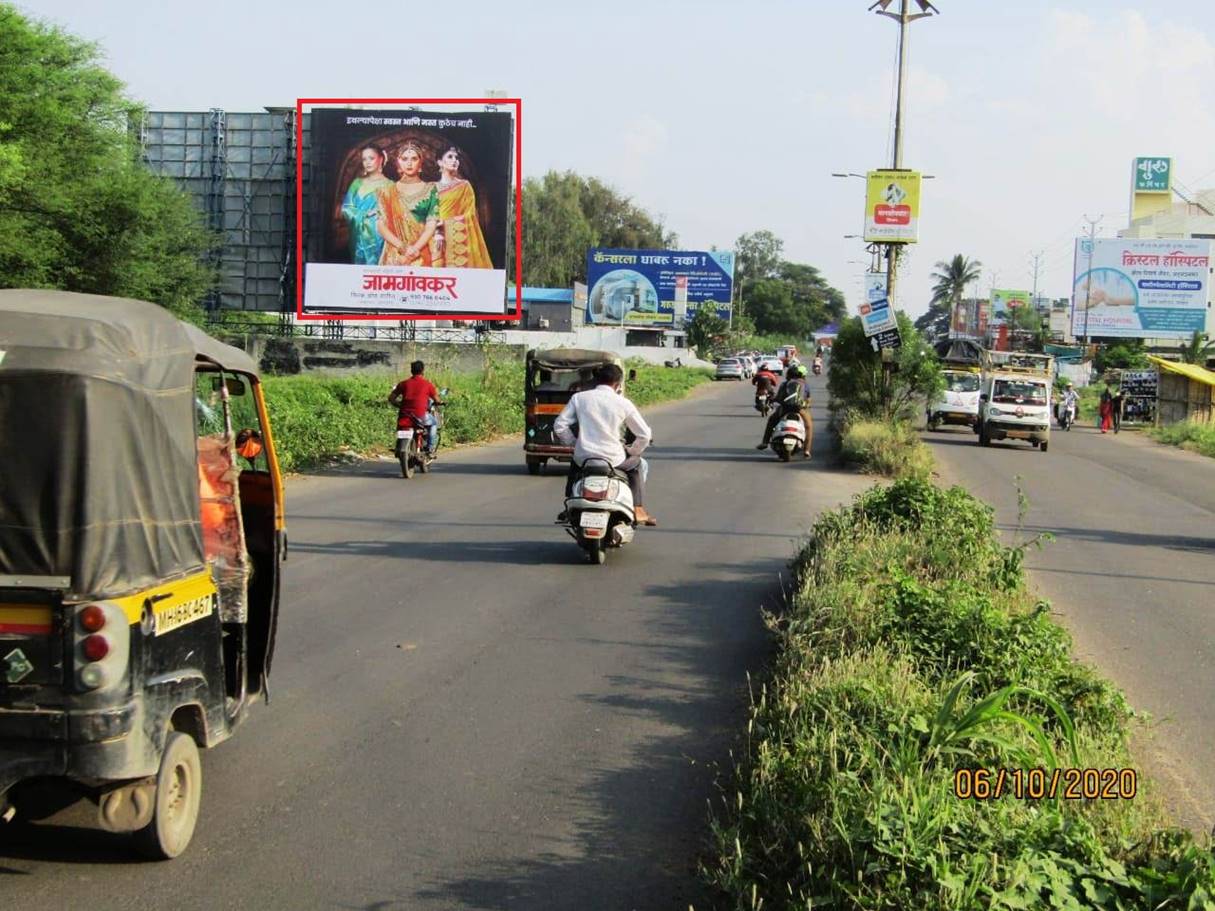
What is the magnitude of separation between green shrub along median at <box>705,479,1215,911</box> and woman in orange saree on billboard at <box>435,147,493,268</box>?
3018 centimetres

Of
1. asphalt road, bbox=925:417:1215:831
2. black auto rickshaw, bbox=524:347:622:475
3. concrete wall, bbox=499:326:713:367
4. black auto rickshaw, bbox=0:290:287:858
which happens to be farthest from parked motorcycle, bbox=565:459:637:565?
Answer: concrete wall, bbox=499:326:713:367

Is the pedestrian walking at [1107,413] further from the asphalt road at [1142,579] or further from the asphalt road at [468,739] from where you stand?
the asphalt road at [468,739]

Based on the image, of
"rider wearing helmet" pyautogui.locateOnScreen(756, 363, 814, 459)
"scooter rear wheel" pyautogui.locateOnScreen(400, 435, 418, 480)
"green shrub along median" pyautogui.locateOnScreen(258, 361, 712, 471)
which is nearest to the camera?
"scooter rear wheel" pyautogui.locateOnScreen(400, 435, 418, 480)

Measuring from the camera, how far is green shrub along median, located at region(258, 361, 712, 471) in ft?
62.0

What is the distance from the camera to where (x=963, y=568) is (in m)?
8.83

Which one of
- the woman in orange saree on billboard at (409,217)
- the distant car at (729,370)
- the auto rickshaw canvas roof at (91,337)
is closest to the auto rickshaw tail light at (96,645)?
the auto rickshaw canvas roof at (91,337)

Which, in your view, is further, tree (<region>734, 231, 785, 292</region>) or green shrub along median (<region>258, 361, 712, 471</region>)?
tree (<region>734, 231, 785, 292</region>)

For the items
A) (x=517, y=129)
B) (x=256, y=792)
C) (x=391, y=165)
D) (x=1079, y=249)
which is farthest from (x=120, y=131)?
(x=1079, y=249)

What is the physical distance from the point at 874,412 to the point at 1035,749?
20531 millimetres

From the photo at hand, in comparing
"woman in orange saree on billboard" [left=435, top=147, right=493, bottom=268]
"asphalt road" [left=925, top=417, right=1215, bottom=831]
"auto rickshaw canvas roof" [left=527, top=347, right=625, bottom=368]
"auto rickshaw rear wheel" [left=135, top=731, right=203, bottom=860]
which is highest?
"woman in orange saree on billboard" [left=435, top=147, right=493, bottom=268]

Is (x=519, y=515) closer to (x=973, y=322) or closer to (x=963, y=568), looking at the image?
(x=963, y=568)

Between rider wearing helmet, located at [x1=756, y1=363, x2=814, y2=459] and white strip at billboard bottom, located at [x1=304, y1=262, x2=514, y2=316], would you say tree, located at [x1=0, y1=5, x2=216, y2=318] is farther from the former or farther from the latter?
rider wearing helmet, located at [x1=756, y1=363, x2=814, y2=459]

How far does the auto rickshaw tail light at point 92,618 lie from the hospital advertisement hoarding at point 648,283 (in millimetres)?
76494

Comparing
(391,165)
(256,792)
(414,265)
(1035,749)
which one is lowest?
(256,792)
